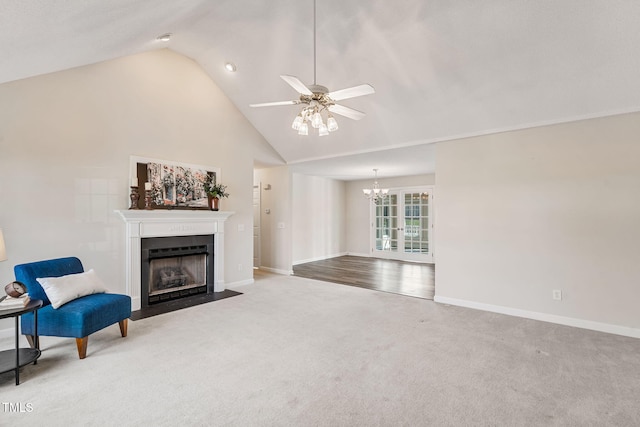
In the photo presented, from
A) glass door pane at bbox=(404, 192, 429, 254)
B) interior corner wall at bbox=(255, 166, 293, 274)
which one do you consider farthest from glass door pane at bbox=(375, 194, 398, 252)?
interior corner wall at bbox=(255, 166, 293, 274)

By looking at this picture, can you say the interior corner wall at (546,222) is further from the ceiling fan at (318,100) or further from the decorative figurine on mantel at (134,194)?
the decorative figurine on mantel at (134,194)

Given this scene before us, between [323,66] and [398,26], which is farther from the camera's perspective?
[323,66]

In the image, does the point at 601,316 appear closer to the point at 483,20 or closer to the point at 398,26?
the point at 483,20

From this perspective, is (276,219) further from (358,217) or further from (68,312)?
(68,312)

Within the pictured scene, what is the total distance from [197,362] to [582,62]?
15.0 feet

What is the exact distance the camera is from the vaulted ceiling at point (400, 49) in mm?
2496

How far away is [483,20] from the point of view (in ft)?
9.36

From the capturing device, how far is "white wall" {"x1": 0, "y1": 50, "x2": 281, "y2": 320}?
330 centimetres

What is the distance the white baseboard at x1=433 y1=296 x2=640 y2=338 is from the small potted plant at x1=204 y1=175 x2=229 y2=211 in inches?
150

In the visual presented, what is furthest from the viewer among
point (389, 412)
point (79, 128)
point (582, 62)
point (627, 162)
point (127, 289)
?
point (127, 289)

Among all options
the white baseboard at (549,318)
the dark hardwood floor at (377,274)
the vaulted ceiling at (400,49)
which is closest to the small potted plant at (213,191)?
the vaulted ceiling at (400,49)

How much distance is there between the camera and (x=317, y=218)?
353 inches

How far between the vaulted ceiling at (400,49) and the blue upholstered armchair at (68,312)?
5.99ft

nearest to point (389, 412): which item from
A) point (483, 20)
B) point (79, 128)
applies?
point (483, 20)
